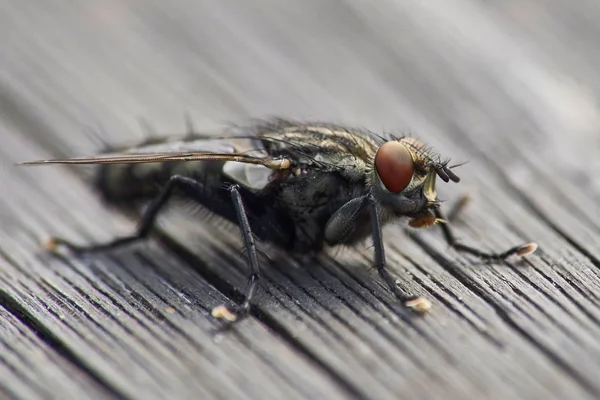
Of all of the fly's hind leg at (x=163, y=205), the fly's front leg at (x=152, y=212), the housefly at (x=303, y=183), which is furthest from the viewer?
the fly's front leg at (x=152, y=212)

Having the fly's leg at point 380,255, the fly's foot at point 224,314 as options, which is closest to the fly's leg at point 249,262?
the fly's foot at point 224,314

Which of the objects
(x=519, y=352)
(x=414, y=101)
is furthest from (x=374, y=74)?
(x=519, y=352)

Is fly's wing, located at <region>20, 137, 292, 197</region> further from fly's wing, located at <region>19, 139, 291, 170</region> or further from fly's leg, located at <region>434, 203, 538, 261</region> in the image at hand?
fly's leg, located at <region>434, 203, 538, 261</region>

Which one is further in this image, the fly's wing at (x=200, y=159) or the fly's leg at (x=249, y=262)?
the fly's wing at (x=200, y=159)

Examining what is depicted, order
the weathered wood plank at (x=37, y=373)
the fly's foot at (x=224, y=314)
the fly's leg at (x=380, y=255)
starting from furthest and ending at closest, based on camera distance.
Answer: the fly's leg at (x=380, y=255)
the fly's foot at (x=224, y=314)
the weathered wood plank at (x=37, y=373)

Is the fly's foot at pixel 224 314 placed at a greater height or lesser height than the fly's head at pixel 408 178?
lesser

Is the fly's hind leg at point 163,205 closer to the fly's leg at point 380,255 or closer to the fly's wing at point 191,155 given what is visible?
the fly's wing at point 191,155

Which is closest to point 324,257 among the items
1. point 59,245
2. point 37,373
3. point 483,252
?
point 483,252
